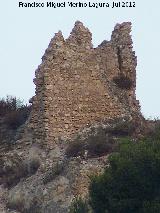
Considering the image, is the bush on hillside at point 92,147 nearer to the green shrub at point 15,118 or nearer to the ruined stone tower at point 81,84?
the ruined stone tower at point 81,84

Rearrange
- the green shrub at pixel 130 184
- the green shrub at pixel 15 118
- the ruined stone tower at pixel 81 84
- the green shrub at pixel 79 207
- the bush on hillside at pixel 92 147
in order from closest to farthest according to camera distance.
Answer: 1. the green shrub at pixel 130 184
2. the green shrub at pixel 79 207
3. the bush on hillside at pixel 92 147
4. the ruined stone tower at pixel 81 84
5. the green shrub at pixel 15 118

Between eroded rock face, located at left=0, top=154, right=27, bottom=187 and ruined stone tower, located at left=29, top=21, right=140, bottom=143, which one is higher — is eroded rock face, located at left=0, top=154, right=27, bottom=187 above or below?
below

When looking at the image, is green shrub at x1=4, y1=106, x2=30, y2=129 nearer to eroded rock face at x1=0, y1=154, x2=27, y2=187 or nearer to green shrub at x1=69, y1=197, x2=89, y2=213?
eroded rock face at x1=0, y1=154, x2=27, y2=187

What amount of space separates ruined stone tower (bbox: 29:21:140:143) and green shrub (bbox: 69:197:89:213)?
465 cm

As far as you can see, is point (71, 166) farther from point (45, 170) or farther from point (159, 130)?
point (159, 130)

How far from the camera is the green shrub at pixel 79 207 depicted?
66.3 feet

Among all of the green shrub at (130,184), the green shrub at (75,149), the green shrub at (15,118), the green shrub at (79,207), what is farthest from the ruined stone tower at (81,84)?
the green shrub at (130,184)

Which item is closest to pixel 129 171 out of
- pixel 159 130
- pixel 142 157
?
pixel 142 157

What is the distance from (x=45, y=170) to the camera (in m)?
24.2

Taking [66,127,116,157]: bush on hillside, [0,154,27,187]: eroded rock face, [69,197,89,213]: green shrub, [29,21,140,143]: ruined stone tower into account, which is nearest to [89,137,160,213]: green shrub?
[69,197,89,213]: green shrub

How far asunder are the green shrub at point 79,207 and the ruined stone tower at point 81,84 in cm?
465

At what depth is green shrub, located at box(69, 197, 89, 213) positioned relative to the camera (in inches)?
795

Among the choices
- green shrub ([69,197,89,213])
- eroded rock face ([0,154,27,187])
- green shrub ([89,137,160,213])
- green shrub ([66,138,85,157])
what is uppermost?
green shrub ([66,138,85,157])

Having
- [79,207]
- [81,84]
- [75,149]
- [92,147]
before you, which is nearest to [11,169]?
[75,149]
